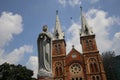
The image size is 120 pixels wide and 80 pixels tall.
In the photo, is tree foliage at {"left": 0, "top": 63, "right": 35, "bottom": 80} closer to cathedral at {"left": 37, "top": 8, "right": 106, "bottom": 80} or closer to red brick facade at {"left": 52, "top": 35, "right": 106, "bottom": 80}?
cathedral at {"left": 37, "top": 8, "right": 106, "bottom": 80}

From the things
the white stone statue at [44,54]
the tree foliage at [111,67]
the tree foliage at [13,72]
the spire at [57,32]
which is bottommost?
the white stone statue at [44,54]

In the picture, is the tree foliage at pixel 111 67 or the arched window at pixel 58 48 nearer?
the arched window at pixel 58 48

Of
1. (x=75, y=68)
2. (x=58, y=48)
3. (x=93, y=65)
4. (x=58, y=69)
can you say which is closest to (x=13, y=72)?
(x=58, y=69)

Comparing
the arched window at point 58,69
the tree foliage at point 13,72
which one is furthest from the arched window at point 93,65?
the tree foliage at point 13,72

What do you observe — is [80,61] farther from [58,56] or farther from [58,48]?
[58,48]

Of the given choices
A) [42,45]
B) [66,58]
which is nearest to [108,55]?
[66,58]

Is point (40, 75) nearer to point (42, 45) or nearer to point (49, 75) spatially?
point (49, 75)

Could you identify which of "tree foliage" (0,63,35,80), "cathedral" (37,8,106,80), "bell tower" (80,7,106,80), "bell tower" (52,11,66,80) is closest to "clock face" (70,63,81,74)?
"cathedral" (37,8,106,80)

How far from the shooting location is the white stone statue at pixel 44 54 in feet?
22.4

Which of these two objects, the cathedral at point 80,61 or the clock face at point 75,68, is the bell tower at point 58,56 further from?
the clock face at point 75,68

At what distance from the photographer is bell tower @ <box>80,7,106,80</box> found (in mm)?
29797

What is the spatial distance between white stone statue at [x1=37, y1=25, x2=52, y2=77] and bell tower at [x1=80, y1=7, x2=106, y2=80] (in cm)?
2373

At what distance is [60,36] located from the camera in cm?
3500

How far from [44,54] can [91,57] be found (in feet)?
82.2
